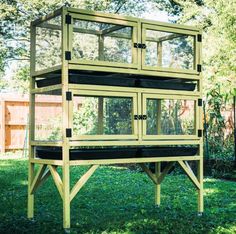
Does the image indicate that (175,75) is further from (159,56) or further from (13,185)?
(13,185)

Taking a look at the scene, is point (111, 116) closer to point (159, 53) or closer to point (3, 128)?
point (159, 53)


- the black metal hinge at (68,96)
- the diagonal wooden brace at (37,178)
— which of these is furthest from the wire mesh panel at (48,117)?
the diagonal wooden brace at (37,178)

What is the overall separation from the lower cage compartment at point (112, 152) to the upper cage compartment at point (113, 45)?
765mm

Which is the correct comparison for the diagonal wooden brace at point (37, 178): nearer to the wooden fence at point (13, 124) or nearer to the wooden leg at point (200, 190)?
the wooden leg at point (200, 190)

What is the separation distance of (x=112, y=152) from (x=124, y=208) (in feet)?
3.64

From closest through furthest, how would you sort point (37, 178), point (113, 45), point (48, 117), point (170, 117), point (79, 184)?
point (79, 184)
point (48, 117)
point (37, 178)
point (113, 45)
point (170, 117)

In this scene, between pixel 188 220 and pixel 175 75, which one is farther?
pixel 175 75

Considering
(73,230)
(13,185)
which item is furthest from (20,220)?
(13,185)

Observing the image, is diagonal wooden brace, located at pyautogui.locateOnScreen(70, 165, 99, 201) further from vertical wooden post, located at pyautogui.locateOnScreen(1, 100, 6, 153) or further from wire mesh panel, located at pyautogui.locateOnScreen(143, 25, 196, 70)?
vertical wooden post, located at pyautogui.locateOnScreen(1, 100, 6, 153)

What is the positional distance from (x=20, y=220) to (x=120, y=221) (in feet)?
3.30

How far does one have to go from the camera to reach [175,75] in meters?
5.61

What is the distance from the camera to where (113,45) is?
18.0 feet

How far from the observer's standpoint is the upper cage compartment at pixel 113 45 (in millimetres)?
4902

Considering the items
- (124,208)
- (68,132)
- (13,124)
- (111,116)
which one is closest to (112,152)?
(111,116)
